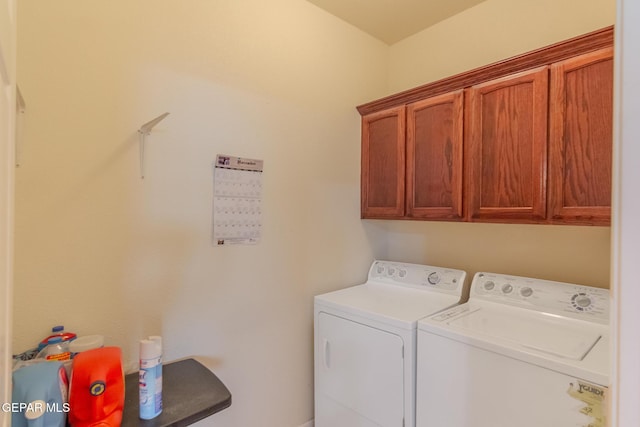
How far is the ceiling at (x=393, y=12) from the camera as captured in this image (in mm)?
2016

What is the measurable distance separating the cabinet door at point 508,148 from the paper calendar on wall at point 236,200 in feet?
3.83

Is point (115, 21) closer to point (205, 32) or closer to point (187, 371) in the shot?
point (205, 32)

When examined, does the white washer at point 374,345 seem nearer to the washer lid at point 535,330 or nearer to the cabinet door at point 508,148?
the washer lid at point 535,330

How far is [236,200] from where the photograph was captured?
5.57ft

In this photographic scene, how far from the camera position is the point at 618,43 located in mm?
432

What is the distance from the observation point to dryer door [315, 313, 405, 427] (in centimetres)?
155

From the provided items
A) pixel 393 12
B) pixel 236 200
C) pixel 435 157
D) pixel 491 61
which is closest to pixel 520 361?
pixel 435 157

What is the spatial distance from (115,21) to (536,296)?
7.82ft

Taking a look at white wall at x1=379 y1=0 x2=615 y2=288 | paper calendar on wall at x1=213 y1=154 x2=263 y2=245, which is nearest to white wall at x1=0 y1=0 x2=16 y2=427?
paper calendar on wall at x1=213 y1=154 x2=263 y2=245

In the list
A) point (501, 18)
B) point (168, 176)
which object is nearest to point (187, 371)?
point (168, 176)

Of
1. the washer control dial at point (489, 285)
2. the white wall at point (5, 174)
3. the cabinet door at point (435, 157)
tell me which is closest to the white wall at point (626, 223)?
the white wall at point (5, 174)

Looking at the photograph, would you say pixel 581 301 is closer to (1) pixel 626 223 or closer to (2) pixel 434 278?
(2) pixel 434 278

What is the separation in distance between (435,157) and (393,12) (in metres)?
1.05

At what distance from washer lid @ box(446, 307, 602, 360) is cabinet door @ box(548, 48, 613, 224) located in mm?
493
